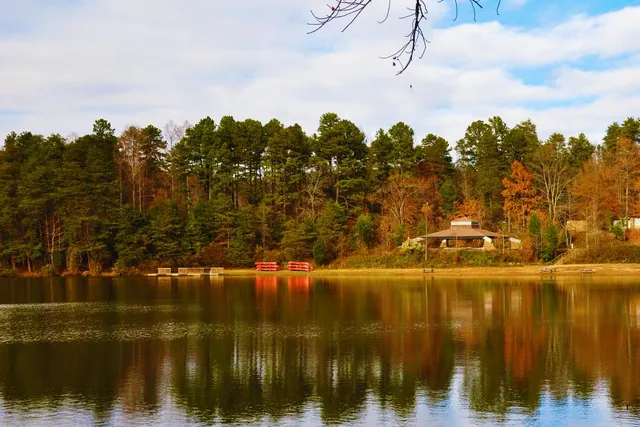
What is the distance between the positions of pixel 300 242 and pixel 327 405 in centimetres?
4875

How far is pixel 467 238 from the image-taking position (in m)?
64.9

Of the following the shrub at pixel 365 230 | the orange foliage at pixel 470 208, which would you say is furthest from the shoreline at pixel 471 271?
the orange foliage at pixel 470 208

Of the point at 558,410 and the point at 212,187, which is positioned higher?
the point at 212,187

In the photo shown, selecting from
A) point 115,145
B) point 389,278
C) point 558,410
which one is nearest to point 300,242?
point 389,278

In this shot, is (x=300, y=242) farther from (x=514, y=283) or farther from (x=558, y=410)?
(x=558, y=410)

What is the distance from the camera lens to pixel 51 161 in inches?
2822

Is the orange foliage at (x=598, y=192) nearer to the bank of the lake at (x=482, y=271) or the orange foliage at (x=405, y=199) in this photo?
the bank of the lake at (x=482, y=271)

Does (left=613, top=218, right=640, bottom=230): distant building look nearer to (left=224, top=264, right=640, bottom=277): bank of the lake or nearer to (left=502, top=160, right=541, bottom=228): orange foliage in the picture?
(left=502, top=160, right=541, bottom=228): orange foliage

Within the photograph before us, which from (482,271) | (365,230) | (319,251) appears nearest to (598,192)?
(482,271)

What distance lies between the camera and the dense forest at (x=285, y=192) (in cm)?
6700

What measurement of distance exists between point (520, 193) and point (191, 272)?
126 feet

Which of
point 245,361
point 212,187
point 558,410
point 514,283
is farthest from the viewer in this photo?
point 212,187

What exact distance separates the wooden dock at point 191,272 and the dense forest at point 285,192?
1777mm

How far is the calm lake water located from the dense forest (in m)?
24.4
